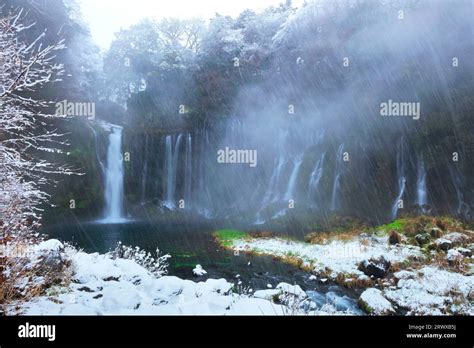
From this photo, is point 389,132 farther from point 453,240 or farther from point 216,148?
point 216,148

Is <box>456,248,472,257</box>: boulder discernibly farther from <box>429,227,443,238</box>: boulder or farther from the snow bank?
<box>429,227,443,238</box>: boulder

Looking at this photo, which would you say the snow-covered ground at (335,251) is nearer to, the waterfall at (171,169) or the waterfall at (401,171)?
the waterfall at (401,171)

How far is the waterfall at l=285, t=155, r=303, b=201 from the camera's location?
13.1 metres

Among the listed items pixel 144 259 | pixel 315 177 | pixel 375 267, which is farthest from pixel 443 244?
pixel 315 177

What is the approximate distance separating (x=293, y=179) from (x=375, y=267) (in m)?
7.95

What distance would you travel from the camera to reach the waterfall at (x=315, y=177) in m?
11.8

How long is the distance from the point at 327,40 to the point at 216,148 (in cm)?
800

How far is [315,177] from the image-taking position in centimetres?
1222

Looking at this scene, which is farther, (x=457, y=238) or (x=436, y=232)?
(x=436, y=232)

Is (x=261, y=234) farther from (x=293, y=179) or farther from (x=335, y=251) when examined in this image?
(x=293, y=179)

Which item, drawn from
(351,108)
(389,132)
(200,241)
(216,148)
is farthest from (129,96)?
(389,132)

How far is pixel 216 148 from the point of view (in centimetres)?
1525

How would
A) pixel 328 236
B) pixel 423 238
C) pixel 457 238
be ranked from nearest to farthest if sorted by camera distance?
1. pixel 457 238
2. pixel 423 238
3. pixel 328 236

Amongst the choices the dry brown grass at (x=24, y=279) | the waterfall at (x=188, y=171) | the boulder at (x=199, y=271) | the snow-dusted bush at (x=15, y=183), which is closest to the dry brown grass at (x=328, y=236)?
the boulder at (x=199, y=271)
